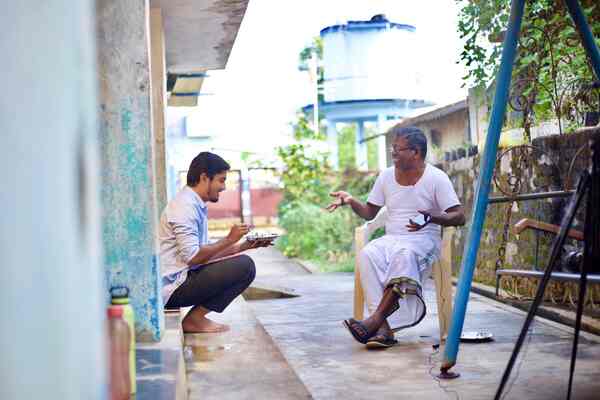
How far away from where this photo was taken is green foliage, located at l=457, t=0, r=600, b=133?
7652 millimetres

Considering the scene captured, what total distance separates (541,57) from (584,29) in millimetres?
3779

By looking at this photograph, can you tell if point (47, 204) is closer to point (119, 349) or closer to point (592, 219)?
point (119, 349)

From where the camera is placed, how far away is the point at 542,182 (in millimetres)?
8203

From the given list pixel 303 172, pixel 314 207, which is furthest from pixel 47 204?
pixel 303 172

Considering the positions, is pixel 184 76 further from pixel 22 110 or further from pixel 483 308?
pixel 22 110

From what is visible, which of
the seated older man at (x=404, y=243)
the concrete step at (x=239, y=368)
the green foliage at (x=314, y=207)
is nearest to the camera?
the concrete step at (x=239, y=368)

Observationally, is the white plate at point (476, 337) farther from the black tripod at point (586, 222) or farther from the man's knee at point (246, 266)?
the black tripod at point (586, 222)

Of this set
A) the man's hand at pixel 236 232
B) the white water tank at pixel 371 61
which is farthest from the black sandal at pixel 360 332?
the white water tank at pixel 371 61

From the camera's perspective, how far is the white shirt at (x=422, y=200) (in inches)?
244

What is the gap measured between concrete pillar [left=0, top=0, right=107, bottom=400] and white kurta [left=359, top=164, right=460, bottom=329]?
4867 mm

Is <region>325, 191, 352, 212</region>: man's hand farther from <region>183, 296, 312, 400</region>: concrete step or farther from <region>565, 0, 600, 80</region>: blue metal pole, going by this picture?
<region>565, 0, 600, 80</region>: blue metal pole

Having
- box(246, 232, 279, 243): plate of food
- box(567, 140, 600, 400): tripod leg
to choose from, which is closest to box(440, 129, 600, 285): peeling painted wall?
box(246, 232, 279, 243): plate of food

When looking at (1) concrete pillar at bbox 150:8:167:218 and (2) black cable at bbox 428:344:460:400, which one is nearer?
(2) black cable at bbox 428:344:460:400

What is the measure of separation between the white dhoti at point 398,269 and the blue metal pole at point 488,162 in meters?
1.43
